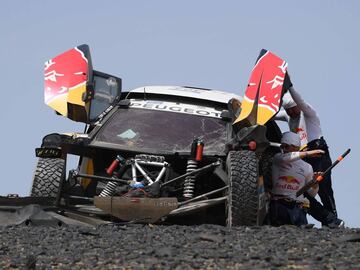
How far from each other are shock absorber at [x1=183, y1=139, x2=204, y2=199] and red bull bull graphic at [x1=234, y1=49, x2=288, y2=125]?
0.82 meters

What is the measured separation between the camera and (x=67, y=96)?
13797 mm

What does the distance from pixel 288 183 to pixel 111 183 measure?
7.45 feet

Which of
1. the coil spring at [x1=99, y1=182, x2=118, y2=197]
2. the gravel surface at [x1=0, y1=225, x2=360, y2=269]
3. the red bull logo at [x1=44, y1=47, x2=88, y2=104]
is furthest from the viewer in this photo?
the red bull logo at [x1=44, y1=47, x2=88, y2=104]

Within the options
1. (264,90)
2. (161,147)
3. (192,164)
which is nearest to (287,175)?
(264,90)

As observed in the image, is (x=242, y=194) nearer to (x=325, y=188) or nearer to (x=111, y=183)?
(x=111, y=183)

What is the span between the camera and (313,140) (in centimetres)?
1483

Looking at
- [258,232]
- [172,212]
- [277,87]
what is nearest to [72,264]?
[258,232]

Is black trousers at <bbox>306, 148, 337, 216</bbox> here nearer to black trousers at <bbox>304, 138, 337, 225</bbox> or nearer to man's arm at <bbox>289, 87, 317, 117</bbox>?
black trousers at <bbox>304, 138, 337, 225</bbox>

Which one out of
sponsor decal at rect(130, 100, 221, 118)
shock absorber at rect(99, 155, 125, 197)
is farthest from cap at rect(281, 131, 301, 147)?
shock absorber at rect(99, 155, 125, 197)

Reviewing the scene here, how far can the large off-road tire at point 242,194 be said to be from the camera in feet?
36.7

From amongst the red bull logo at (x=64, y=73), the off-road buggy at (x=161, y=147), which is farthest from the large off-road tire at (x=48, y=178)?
the red bull logo at (x=64, y=73)

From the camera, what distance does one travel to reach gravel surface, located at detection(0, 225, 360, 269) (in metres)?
7.18

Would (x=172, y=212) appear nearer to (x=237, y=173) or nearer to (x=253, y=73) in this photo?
(x=237, y=173)

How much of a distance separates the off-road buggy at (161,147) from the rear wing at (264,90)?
→ 0.01m
